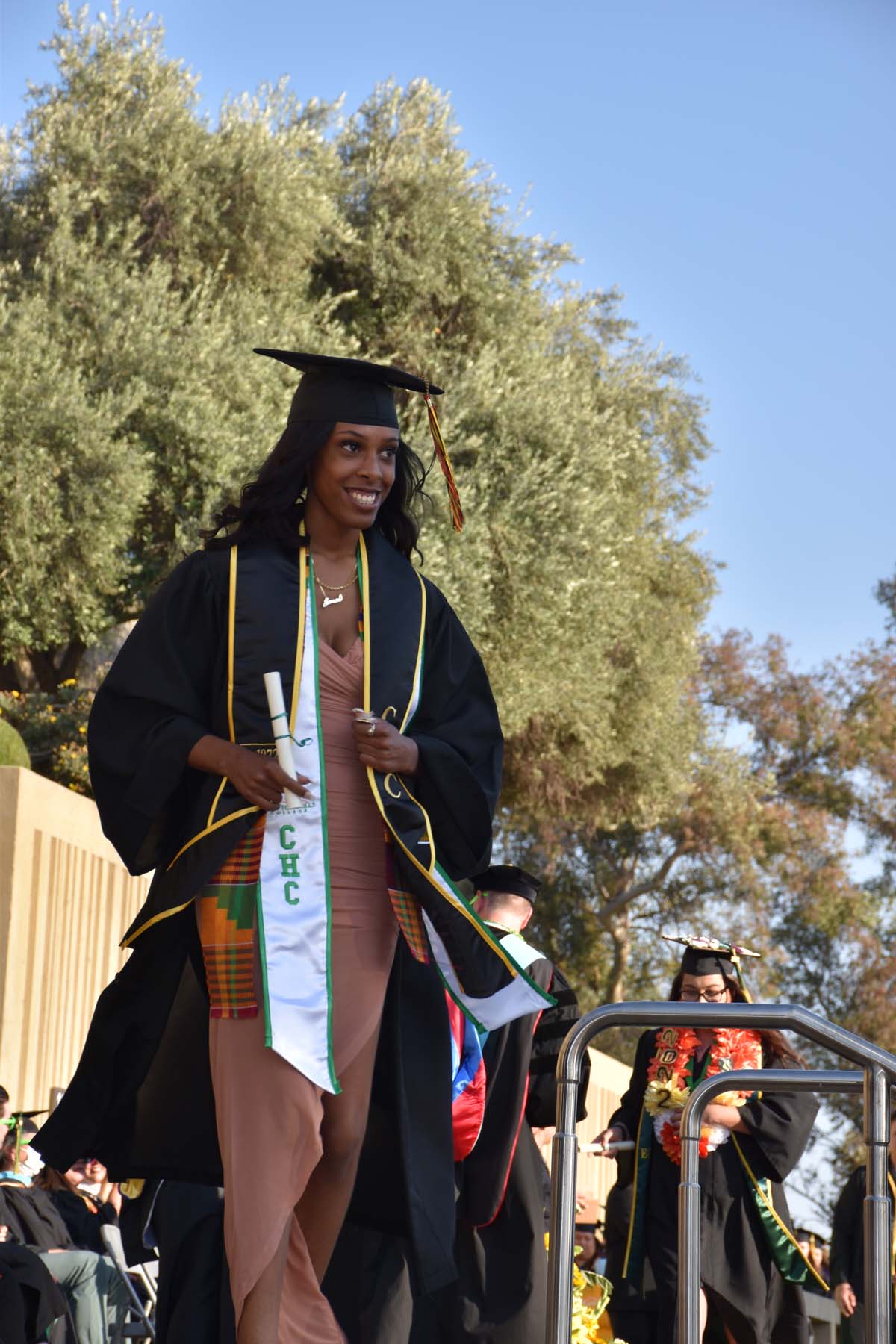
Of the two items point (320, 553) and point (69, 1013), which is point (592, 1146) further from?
point (69, 1013)

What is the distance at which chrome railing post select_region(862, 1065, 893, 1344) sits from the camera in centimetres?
368

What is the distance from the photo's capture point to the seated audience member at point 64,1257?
29.8 feet

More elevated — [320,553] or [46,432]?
[46,432]

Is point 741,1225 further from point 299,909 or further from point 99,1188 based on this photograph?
point 99,1188

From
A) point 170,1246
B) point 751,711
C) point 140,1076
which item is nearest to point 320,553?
point 140,1076

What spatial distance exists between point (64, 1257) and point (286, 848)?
247 inches

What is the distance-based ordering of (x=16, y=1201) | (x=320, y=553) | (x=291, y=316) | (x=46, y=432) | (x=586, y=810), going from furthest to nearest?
1. (x=586, y=810)
2. (x=291, y=316)
3. (x=46, y=432)
4. (x=16, y=1201)
5. (x=320, y=553)

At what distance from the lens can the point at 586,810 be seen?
2556cm

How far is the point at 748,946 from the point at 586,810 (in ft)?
29.5

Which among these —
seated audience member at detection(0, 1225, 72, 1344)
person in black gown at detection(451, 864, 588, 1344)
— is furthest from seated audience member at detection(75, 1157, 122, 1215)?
person in black gown at detection(451, 864, 588, 1344)

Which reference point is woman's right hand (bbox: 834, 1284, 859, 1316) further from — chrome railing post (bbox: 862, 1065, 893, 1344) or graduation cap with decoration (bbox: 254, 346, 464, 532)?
graduation cap with decoration (bbox: 254, 346, 464, 532)

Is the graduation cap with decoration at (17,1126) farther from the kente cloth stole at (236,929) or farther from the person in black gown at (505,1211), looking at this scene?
the kente cloth stole at (236,929)

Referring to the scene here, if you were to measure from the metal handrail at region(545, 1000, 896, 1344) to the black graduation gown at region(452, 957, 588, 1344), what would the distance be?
81.2 inches

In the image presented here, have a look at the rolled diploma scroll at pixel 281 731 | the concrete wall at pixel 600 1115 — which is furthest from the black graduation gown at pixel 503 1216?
the concrete wall at pixel 600 1115
